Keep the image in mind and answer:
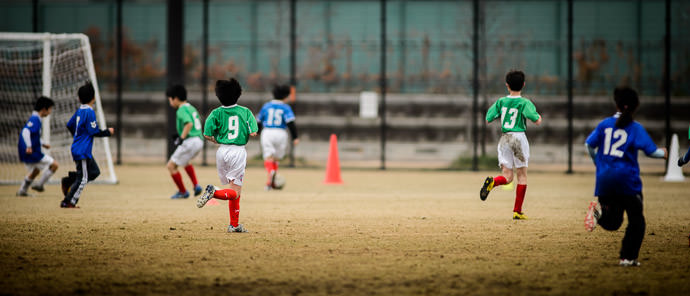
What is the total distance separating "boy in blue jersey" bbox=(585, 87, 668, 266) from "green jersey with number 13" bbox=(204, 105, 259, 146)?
3598 mm

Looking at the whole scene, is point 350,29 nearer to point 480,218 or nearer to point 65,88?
point 65,88

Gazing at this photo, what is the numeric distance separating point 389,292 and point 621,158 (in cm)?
230

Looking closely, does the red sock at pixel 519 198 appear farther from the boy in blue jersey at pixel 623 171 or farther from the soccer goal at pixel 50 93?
the soccer goal at pixel 50 93

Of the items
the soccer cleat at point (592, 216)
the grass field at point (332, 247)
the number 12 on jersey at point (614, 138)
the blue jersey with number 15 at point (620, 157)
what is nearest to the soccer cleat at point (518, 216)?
the grass field at point (332, 247)

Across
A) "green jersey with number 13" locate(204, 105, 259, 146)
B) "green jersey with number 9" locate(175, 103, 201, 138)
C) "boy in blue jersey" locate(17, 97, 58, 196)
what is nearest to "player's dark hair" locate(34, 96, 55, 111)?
"boy in blue jersey" locate(17, 97, 58, 196)

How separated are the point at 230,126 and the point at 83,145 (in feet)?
10.3

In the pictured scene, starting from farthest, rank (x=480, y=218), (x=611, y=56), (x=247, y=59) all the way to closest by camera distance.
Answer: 1. (x=247, y=59)
2. (x=611, y=56)
3. (x=480, y=218)

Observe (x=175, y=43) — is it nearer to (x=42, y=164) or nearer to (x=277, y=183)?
(x=277, y=183)

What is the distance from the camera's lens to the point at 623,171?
600 centimetres

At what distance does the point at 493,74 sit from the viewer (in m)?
23.8

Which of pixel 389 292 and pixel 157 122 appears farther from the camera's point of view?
pixel 157 122

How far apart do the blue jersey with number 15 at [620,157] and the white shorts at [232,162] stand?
3688mm

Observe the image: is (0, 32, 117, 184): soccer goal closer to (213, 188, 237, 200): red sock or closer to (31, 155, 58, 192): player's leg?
(31, 155, 58, 192): player's leg

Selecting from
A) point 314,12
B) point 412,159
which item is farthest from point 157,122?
point 412,159
